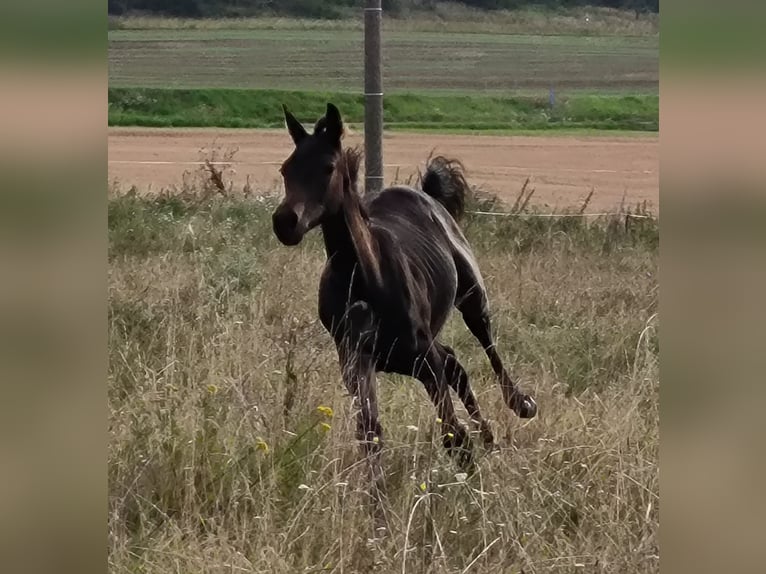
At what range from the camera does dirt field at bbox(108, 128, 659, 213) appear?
40.3 ft

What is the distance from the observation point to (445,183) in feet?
16.3

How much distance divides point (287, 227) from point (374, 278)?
0.49 metres

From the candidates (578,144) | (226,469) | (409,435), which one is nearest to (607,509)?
(409,435)

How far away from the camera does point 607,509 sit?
3.36 meters

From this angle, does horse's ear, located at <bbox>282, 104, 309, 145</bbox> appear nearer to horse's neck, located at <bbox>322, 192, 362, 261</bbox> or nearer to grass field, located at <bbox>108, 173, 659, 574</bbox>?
horse's neck, located at <bbox>322, 192, 362, 261</bbox>

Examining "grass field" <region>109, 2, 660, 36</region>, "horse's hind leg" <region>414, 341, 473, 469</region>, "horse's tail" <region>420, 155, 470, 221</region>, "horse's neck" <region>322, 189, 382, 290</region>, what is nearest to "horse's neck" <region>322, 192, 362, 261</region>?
"horse's neck" <region>322, 189, 382, 290</region>

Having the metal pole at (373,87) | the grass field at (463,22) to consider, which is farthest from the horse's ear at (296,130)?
the grass field at (463,22)

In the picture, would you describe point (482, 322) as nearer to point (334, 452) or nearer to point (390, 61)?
point (334, 452)

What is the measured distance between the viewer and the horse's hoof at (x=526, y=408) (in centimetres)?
419

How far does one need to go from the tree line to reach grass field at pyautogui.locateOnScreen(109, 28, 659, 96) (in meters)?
0.52

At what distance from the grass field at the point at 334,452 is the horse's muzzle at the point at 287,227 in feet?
2.19

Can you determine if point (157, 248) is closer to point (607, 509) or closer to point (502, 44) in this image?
point (607, 509)
